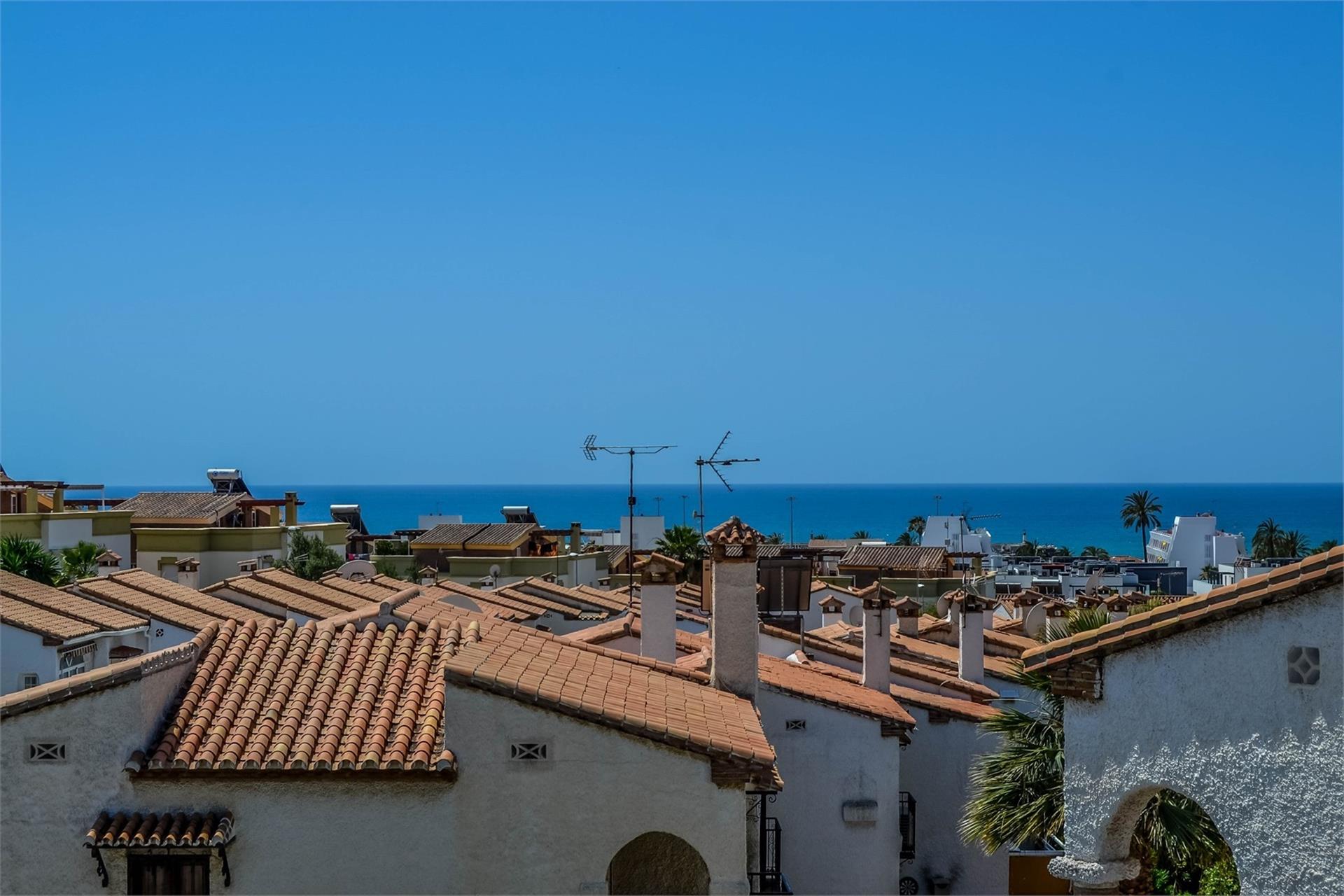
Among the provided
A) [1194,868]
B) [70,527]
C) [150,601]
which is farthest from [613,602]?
[1194,868]

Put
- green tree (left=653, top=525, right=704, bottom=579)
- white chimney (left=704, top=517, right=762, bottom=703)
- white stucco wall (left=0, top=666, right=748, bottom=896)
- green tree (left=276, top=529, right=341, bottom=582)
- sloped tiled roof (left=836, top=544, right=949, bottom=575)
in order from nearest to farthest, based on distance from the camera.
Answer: white stucco wall (left=0, top=666, right=748, bottom=896) < white chimney (left=704, top=517, right=762, bottom=703) < green tree (left=276, top=529, right=341, bottom=582) < green tree (left=653, top=525, right=704, bottom=579) < sloped tiled roof (left=836, top=544, right=949, bottom=575)

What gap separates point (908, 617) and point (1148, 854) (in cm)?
2156

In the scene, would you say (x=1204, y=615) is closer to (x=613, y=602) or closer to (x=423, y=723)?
(x=423, y=723)

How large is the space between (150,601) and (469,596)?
29.5 ft

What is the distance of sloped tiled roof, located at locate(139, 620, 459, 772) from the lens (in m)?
13.7

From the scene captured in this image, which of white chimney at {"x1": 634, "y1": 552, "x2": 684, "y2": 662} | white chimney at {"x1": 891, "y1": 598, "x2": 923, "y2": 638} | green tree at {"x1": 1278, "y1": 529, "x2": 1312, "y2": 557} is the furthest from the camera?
green tree at {"x1": 1278, "y1": 529, "x2": 1312, "y2": 557}

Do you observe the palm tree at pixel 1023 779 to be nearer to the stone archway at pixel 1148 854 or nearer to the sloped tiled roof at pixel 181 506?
the stone archway at pixel 1148 854

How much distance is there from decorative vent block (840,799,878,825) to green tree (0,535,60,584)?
23298mm

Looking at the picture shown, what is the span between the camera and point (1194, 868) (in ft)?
42.7

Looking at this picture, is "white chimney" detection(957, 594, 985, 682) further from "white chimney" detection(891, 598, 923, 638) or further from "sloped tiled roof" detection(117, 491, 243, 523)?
"sloped tiled roof" detection(117, 491, 243, 523)

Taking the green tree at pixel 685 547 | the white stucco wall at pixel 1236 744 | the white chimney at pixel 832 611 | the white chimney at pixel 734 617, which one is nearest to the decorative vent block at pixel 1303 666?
the white stucco wall at pixel 1236 744

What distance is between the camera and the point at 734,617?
18.5 metres

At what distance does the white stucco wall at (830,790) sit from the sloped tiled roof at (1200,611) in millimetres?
8941

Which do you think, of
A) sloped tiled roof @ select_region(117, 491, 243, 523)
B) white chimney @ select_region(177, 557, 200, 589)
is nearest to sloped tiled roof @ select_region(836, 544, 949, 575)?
sloped tiled roof @ select_region(117, 491, 243, 523)
